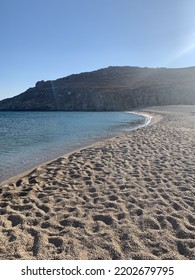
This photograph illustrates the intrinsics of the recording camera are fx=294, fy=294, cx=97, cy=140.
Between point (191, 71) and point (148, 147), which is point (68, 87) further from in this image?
point (148, 147)

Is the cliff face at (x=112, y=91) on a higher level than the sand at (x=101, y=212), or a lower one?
higher

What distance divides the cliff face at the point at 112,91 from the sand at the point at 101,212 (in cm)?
10073

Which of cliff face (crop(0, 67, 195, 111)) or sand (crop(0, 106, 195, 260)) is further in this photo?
cliff face (crop(0, 67, 195, 111))

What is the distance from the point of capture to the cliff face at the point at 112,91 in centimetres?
11125

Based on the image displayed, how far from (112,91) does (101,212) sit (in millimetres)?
117555

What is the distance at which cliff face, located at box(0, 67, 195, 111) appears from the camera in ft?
365

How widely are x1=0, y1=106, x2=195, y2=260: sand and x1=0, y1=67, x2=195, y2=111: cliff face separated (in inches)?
3966

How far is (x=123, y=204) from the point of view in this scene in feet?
23.7

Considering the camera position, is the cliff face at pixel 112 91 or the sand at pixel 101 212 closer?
the sand at pixel 101 212

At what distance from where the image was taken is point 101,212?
22.2 ft

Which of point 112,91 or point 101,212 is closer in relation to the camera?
point 101,212
